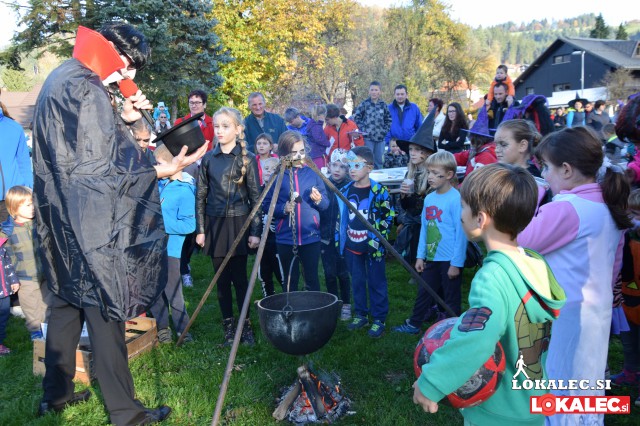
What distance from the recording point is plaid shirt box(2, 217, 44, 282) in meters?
4.54

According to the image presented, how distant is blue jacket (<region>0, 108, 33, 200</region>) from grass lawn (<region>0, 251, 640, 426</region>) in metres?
1.65

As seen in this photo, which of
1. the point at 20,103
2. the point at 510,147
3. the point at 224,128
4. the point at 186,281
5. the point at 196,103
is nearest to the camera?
the point at 510,147

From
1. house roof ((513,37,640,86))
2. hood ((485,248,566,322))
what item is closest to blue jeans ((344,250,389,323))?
hood ((485,248,566,322))

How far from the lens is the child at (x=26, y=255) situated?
14.7ft

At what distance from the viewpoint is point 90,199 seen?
2.74 meters

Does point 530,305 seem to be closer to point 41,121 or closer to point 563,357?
point 563,357

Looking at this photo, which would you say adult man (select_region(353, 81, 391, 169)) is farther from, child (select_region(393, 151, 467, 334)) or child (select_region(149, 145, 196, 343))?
child (select_region(149, 145, 196, 343))

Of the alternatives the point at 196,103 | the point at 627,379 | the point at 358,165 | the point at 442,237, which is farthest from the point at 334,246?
the point at 196,103

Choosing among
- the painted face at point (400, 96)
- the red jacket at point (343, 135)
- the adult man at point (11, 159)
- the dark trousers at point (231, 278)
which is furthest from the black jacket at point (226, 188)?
the painted face at point (400, 96)

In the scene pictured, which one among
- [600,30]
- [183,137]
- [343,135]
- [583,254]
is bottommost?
[343,135]

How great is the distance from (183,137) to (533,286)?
228cm

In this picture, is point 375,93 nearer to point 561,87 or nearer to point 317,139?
point 317,139

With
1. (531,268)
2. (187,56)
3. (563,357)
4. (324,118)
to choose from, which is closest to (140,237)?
(531,268)

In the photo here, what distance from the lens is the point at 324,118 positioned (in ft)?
35.5
